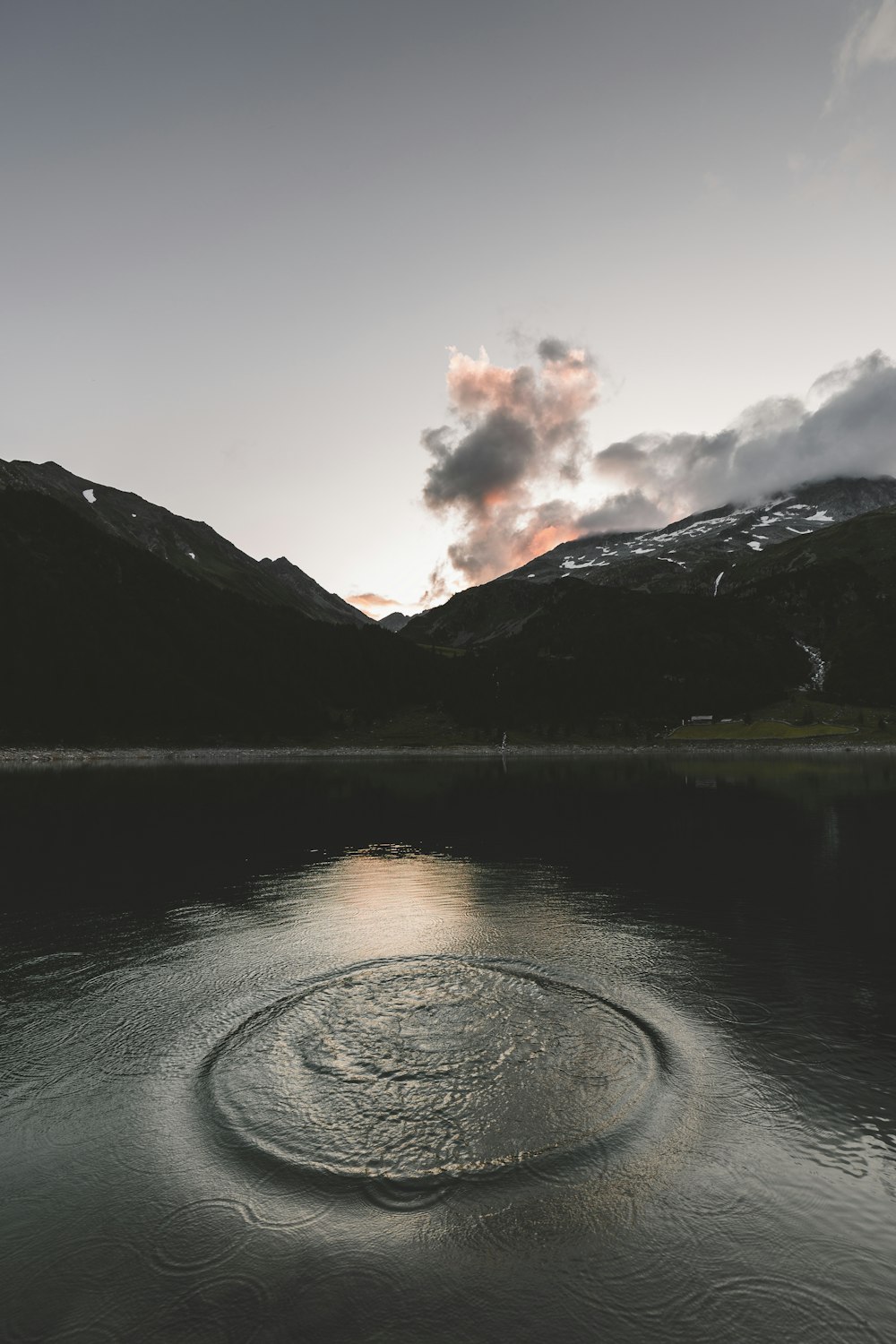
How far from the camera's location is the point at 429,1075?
17328 millimetres

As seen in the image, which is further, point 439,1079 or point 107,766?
point 107,766

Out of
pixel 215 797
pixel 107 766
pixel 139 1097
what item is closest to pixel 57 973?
pixel 139 1097

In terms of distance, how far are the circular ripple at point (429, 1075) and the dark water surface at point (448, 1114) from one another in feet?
0.30

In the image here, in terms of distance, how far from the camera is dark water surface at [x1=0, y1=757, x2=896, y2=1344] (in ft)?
34.3

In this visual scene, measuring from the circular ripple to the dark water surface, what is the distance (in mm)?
91

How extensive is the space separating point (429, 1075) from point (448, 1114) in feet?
6.16

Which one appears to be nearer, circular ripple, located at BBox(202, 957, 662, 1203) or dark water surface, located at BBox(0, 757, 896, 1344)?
dark water surface, located at BBox(0, 757, 896, 1344)

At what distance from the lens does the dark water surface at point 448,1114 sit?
10.4 meters

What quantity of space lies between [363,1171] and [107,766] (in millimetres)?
175393

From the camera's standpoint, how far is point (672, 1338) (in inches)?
380

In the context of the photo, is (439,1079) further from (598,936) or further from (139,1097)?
(598,936)

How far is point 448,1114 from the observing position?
15523 millimetres

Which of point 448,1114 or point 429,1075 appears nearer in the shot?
point 448,1114

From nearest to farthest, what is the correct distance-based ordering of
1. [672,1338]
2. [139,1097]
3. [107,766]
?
1. [672,1338]
2. [139,1097]
3. [107,766]
